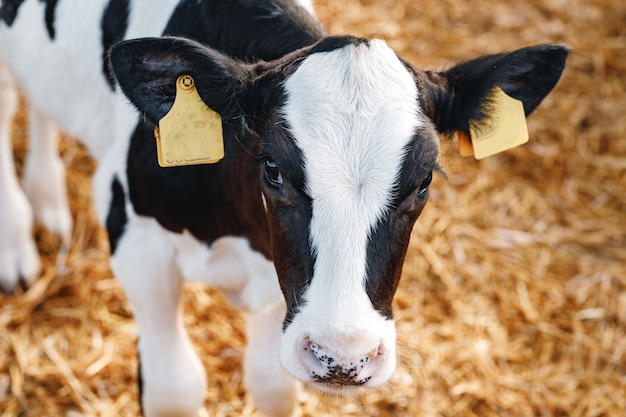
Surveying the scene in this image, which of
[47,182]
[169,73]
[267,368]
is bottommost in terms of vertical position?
[267,368]

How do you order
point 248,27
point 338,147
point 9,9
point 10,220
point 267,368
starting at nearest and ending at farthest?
point 338,147
point 248,27
point 267,368
point 9,9
point 10,220

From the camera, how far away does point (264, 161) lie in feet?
9.32

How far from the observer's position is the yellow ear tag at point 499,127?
3.04 metres

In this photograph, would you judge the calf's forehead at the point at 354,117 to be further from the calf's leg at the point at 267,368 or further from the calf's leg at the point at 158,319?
the calf's leg at the point at 267,368

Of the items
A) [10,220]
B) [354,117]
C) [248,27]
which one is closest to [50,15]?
[248,27]

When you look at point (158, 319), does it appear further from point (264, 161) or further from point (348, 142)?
point (348, 142)

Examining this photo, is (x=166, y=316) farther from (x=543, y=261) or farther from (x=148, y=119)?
(x=543, y=261)

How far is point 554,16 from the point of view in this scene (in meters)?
7.32

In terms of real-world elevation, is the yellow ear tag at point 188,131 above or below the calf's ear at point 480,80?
below

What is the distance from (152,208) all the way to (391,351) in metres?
1.20

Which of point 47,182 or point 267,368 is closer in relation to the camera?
point 267,368

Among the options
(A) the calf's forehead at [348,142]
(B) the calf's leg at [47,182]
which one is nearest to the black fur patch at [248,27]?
(A) the calf's forehead at [348,142]

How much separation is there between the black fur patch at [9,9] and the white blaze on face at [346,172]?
1937mm

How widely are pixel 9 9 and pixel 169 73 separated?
168 centimetres
